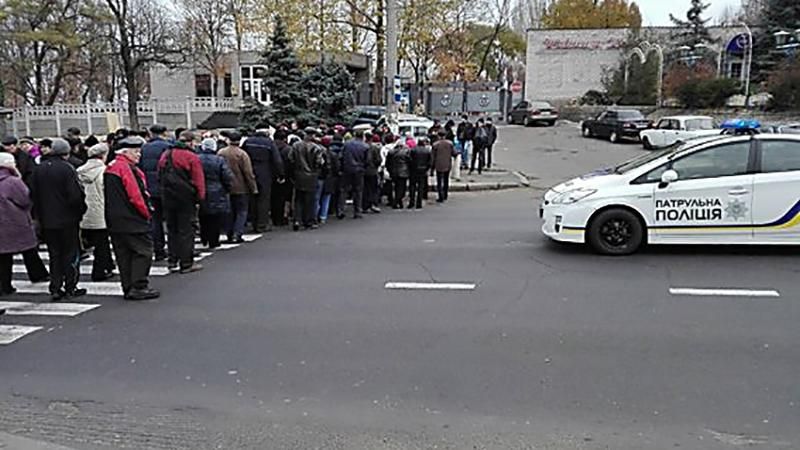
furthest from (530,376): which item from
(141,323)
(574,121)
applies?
(574,121)

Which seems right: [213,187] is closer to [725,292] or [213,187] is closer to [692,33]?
[725,292]

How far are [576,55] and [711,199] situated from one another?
47.7 metres

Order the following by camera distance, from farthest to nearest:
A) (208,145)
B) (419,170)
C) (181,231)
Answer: (419,170) < (208,145) < (181,231)

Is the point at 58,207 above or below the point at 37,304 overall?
above

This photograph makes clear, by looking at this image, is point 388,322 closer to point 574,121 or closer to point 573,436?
point 573,436

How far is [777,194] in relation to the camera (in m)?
8.88

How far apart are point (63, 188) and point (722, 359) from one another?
22.1 ft

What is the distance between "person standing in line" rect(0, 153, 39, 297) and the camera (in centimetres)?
737

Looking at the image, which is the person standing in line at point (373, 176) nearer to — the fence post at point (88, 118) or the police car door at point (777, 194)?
the police car door at point (777, 194)

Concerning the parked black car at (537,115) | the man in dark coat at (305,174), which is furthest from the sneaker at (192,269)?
the parked black car at (537,115)

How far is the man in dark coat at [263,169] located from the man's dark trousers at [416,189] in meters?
3.60

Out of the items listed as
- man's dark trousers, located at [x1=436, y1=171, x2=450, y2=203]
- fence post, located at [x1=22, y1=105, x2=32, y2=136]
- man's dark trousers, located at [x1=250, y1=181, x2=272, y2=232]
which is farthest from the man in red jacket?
fence post, located at [x1=22, y1=105, x2=32, y2=136]

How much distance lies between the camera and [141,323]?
22.1ft

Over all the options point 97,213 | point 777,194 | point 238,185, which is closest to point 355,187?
point 238,185
